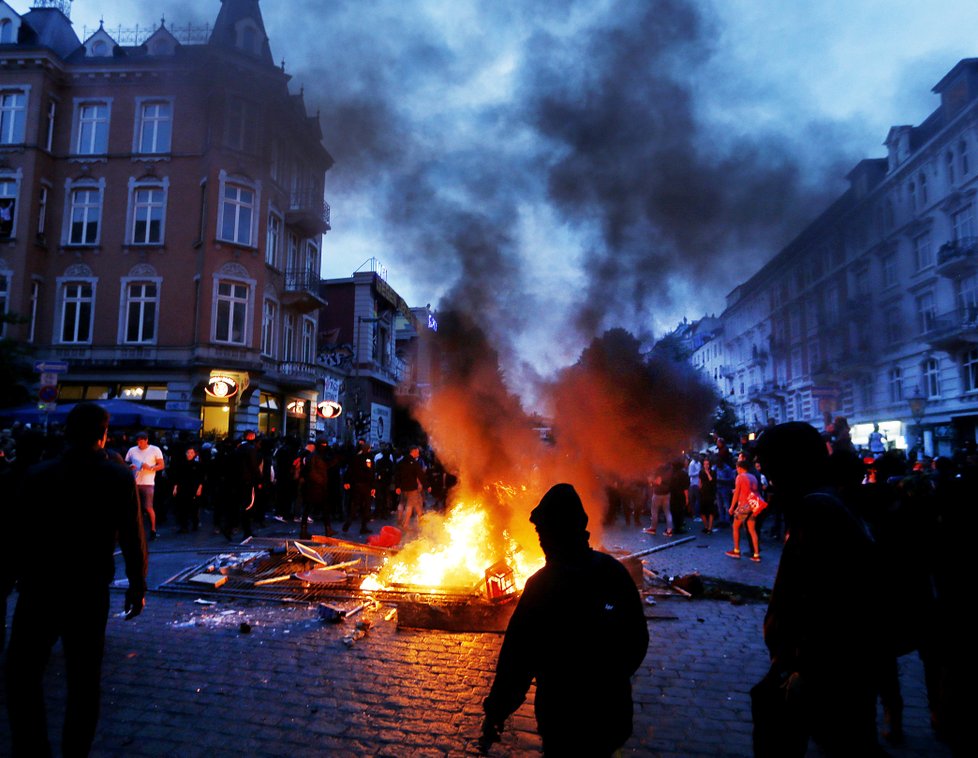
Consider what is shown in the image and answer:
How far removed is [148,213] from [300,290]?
6762 millimetres

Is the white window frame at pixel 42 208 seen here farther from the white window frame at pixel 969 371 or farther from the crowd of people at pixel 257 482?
the white window frame at pixel 969 371

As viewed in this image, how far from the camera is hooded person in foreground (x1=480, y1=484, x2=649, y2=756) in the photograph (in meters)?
2.39

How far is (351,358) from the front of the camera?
3478 cm

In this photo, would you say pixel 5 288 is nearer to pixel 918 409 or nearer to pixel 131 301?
pixel 131 301

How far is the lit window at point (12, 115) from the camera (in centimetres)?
2442

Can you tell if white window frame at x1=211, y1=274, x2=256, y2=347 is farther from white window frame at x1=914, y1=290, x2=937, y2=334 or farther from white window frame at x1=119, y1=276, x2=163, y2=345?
white window frame at x1=914, y1=290, x2=937, y2=334

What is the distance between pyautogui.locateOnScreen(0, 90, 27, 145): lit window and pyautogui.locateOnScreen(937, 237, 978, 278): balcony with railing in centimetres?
3415

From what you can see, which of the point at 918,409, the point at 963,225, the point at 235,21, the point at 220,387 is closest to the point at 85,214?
the point at 235,21

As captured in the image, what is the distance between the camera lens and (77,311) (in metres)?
24.5

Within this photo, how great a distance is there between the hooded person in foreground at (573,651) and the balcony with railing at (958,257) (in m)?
20.4

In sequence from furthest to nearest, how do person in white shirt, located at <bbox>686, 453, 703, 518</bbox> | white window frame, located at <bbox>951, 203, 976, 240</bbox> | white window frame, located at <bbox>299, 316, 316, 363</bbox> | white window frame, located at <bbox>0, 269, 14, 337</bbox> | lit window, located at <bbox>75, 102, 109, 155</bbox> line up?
white window frame, located at <bbox>299, 316, 316, 363</bbox> → lit window, located at <bbox>75, 102, 109, 155</bbox> → white window frame, located at <bbox>0, 269, 14, 337</bbox> → white window frame, located at <bbox>951, 203, 976, 240</bbox> → person in white shirt, located at <bbox>686, 453, 703, 518</bbox>

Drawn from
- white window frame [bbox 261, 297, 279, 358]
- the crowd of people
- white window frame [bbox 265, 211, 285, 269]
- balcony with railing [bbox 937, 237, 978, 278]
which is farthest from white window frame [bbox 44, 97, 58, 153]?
balcony with railing [bbox 937, 237, 978, 278]

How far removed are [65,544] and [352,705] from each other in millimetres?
2287

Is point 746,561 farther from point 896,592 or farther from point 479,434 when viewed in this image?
point 896,592
